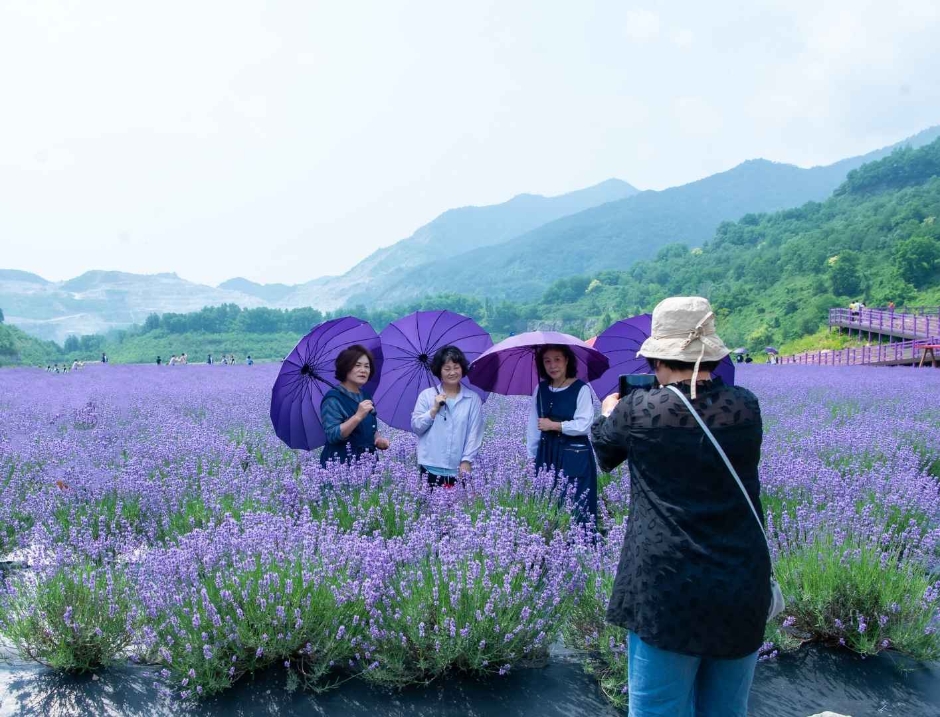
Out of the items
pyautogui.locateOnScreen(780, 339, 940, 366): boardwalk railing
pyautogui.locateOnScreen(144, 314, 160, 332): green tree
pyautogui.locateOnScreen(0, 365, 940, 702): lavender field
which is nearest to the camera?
pyautogui.locateOnScreen(0, 365, 940, 702): lavender field

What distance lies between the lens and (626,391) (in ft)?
6.09

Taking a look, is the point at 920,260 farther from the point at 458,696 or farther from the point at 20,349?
the point at 20,349

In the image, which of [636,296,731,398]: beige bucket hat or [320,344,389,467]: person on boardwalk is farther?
[320,344,389,467]: person on boardwalk

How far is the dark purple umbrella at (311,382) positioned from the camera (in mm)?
4188

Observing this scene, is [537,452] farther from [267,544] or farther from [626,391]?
[626,391]

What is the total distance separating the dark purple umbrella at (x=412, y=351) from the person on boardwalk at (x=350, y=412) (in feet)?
1.00

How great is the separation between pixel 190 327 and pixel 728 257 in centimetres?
7268

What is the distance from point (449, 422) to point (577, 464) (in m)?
0.74

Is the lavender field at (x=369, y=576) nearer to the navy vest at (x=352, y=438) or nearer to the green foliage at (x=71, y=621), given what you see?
the green foliage at (x=71, y=621)

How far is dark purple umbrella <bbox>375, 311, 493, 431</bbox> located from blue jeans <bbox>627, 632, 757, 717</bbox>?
A: 280cm

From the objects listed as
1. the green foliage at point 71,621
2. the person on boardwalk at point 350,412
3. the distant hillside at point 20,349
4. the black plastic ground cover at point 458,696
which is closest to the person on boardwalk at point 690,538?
the black plastic ground cover at point 458,696

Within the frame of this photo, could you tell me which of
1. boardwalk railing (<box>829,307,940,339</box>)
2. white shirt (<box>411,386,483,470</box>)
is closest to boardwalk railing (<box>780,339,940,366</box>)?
boardwalk railing (<box>829,307,940,339</box>)

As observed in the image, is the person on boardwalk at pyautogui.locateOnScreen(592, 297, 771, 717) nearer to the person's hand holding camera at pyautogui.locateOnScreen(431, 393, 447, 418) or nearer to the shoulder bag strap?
the shoulder bag strap

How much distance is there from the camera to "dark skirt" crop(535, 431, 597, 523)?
12.4 ft
